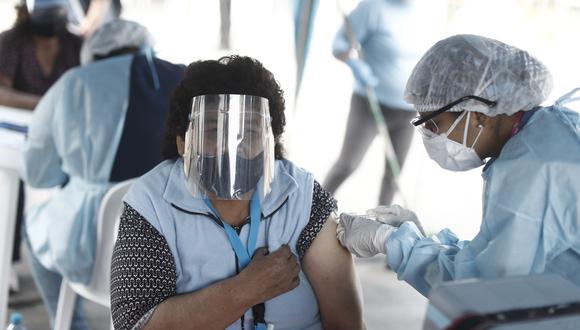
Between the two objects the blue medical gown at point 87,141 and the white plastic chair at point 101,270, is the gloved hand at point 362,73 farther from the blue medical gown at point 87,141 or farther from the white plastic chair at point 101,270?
the white plastic chair at point 101,270

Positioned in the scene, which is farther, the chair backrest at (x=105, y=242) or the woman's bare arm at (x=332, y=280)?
the chair backrest at (x=105, y=242)

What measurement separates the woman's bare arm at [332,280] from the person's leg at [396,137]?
97.2 inches

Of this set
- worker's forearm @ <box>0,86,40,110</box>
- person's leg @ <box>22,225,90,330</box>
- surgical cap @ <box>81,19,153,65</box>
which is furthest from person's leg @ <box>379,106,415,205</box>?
person's leg @ <box>22,225,90,330</box>

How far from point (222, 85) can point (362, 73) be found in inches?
99.6

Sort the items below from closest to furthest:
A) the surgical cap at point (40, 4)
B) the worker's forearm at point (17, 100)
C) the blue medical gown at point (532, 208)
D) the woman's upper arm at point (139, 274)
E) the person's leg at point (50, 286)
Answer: the blue medical gown at point (532, 208) → the woman's upper arm at point (139, 274) → the person's leg at point (50, 286) → the worker's forearm at point (17, 100) → the surgical cap at point (40, 4)

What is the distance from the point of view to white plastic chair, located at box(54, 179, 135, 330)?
225 centimetres

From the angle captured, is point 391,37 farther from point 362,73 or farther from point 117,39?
point 117,39

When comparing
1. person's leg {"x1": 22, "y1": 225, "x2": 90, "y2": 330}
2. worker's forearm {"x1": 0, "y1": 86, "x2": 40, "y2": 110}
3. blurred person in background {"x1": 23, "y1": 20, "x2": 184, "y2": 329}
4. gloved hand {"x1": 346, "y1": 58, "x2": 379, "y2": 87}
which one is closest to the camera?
blurred person in background {"x1": 23, "y1": 20, "x2": 184, "y2": 329}

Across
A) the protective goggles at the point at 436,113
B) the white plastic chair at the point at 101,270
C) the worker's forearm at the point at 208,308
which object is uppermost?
the protective goggles at the point at 436,113

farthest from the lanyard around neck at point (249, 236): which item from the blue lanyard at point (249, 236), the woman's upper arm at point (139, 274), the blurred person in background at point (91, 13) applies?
the blurred person in background at point (91, 13)

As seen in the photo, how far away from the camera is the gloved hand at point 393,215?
1758mm

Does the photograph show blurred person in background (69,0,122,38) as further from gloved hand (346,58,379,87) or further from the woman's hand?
the woman's hand

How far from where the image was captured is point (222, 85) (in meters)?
1.62

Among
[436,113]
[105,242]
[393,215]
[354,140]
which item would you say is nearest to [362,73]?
[354,140]
